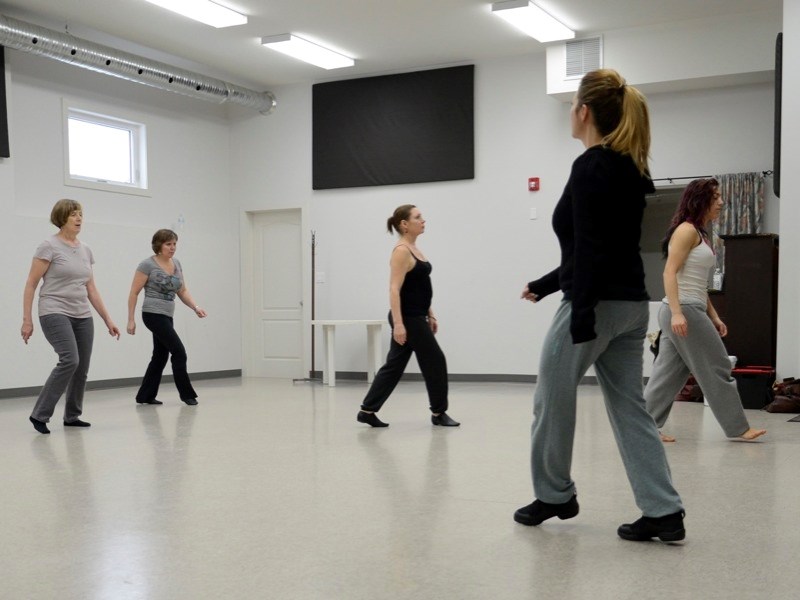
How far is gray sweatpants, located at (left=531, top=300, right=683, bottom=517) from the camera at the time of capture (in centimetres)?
284

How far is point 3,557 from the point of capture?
282 centimetres

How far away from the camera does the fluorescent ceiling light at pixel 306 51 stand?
9.02 m

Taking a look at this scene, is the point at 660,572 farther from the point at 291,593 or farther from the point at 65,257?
the point at 65,257

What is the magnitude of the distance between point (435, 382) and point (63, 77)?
5726 millimetres

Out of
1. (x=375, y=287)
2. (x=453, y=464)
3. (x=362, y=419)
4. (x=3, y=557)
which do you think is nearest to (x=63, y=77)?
(x=375, y=287)

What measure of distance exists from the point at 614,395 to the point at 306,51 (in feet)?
24.3

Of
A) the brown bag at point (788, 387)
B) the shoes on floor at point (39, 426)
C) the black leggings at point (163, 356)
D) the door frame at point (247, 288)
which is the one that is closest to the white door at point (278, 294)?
the door frame at point (247, 288)

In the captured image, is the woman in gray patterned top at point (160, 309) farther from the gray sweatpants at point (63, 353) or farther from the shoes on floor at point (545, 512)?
the shoes on floor at point (545, 512)

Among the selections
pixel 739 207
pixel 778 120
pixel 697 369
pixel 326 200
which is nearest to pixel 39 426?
pixel 697 369

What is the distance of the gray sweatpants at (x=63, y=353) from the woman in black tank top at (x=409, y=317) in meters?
1.89

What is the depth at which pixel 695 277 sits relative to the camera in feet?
15.3

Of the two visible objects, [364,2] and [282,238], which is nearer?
[364,2]

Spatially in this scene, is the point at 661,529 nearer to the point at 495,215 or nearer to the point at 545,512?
the point at 545,512

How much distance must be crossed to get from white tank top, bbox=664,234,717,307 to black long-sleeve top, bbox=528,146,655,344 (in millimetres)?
1937
